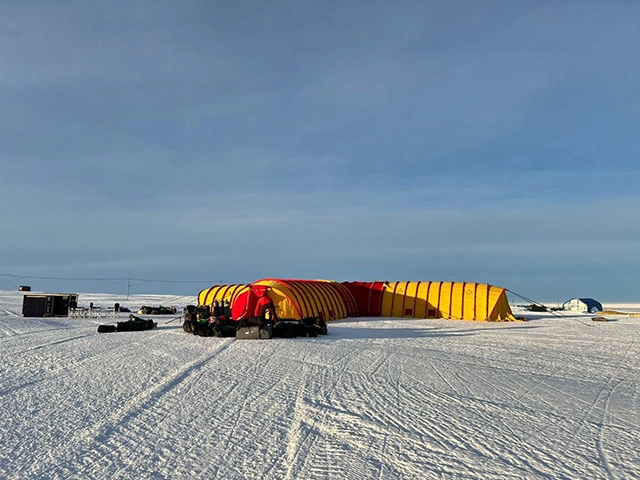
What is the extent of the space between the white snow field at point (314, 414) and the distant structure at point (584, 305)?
1200 inches

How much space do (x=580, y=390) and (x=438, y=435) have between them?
3.63 m

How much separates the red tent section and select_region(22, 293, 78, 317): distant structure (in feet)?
46.3

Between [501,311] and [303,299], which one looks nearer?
[303,299]

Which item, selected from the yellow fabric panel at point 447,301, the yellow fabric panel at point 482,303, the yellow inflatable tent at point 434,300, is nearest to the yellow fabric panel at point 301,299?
the yellow inflatable tent at point 434,300

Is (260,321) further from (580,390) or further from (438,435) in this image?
(438,435)

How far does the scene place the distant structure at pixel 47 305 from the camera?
2512 cm

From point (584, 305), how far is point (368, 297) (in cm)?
2024

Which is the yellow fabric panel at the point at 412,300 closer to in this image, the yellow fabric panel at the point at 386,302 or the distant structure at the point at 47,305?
the yellow fabric panel at the point at 386,302

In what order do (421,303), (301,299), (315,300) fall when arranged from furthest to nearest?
(421,303) → (315,300) → (301,299)

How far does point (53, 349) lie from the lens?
39.3 feet

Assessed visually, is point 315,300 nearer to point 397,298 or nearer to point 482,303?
point 397,298

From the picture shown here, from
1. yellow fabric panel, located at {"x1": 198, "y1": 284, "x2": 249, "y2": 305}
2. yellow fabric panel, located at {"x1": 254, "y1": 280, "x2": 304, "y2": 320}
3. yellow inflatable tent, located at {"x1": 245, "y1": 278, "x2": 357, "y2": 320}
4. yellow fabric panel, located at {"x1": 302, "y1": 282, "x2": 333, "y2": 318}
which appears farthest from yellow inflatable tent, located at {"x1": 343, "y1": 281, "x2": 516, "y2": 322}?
yellow fabric panel, located at {"x1": 254, "y1": 280, "x2": 304, "y2": 320}

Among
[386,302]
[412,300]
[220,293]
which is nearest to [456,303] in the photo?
[412,300]

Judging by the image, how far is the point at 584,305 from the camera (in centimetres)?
4006
